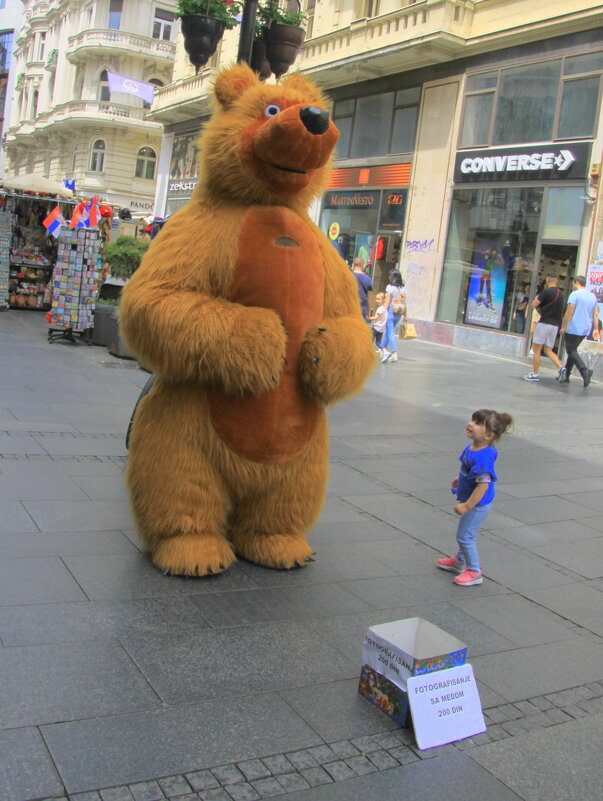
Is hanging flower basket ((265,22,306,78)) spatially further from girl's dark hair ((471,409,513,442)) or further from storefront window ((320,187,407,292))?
storefront window ((320,187,407,292))

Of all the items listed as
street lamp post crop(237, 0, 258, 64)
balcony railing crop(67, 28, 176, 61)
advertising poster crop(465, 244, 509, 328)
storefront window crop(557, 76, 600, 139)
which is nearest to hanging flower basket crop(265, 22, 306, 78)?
street lamp post crop(237, 0, 258, 64)

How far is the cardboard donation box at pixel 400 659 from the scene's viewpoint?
2.81 metres

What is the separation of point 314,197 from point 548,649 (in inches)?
100

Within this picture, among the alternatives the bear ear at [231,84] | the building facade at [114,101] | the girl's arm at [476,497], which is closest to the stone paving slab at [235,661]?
the girl's arm at [476,497]

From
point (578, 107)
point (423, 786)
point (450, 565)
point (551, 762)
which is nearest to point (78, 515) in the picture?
point (450, 565)

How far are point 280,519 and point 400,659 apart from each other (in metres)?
1.47

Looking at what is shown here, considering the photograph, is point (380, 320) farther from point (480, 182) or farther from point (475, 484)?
point (475, 484)

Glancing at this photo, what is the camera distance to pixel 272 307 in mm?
3873

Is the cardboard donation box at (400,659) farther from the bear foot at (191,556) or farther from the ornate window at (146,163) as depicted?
the ornate window at (146,163)

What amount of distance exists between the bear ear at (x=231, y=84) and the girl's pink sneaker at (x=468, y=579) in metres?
2.76

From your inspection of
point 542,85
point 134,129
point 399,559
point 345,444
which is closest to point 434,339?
point 542,85

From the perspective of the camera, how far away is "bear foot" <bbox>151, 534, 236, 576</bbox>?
3.88m

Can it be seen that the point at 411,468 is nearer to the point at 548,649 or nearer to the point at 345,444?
the point at 345,444

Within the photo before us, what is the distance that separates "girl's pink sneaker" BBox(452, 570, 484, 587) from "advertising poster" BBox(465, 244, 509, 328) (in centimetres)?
1310
